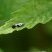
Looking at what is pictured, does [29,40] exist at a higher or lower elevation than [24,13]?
lower

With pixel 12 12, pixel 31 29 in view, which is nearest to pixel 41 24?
pixel 31 29

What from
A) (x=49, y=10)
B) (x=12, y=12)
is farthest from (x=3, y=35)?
(x=49, y=10)

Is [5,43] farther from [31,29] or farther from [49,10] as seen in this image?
[49,10]

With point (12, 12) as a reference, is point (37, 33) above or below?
below

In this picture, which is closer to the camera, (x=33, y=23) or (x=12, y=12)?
(x=33, y=23)

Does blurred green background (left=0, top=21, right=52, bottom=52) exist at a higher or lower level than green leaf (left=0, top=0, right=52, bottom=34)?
lower

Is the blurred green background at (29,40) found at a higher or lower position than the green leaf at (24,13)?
lower
